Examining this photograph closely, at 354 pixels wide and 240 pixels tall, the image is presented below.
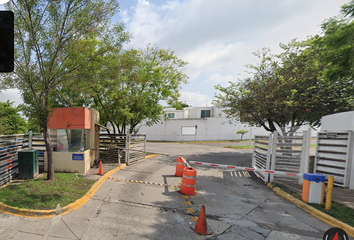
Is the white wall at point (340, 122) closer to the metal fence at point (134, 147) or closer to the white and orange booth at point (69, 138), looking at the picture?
the metal fence at point (134, 147)

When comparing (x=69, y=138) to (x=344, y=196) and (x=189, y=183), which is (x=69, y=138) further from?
(x=344, y=196)

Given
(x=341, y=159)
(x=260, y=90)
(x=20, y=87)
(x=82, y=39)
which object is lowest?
(x=341, y=159)

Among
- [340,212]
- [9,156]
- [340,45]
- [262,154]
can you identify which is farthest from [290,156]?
[9,156]

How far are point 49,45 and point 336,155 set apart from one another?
12.3 meters

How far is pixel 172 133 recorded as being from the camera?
113 feet

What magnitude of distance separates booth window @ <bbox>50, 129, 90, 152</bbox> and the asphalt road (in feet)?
8.80

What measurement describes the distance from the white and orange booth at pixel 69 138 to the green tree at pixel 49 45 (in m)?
1.48

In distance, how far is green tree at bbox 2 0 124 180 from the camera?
5.76 m

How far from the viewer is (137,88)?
11727 mm

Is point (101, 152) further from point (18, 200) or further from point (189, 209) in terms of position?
point (189, 209)

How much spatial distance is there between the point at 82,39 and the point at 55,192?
18.7 ft

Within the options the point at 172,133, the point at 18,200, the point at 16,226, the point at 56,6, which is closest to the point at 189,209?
the point at 16,226

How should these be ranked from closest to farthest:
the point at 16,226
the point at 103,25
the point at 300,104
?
the point at 16,226, the point at 103,25, the point at 300,104

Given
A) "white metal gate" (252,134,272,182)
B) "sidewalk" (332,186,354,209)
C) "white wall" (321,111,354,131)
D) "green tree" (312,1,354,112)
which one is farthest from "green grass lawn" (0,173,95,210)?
"white wall" (321,111,354,131)
